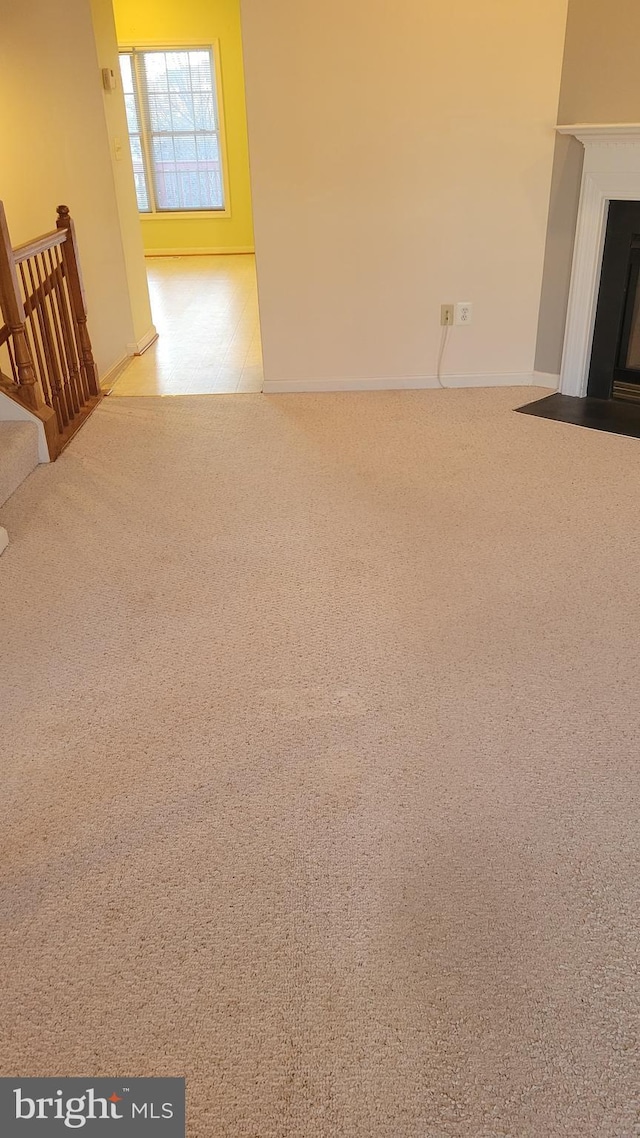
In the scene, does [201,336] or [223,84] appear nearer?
[201,336]

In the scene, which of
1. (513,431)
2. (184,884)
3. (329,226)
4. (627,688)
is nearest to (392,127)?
(329,226)

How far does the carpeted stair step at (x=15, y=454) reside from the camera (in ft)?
11.1

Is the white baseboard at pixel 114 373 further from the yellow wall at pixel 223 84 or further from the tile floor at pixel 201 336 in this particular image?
the yellow wall at pixel 223 84

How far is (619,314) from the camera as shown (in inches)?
157

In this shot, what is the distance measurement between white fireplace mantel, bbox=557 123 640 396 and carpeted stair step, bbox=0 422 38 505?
2.64 m

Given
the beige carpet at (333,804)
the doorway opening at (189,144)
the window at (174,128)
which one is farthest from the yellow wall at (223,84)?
the beige carpet at (333,804)

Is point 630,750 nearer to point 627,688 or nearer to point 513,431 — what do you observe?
point 627,688

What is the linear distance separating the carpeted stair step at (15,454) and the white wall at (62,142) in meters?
1.29

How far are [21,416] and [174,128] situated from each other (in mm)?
7047

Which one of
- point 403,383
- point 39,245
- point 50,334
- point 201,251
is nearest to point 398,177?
point 403,383

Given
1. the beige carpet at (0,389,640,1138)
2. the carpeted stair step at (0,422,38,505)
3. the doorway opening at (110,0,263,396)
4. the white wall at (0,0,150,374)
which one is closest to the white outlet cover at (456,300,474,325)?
the beige carpet at (0,389,640,1138)

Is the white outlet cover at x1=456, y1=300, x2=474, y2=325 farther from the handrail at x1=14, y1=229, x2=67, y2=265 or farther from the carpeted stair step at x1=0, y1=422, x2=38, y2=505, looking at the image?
the carpeted stair step at x1=0, y1=422, x2=38, y2=505

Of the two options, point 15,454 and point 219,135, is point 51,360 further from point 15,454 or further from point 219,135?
point 219,135

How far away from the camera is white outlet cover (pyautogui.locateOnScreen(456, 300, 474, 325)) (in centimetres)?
432
